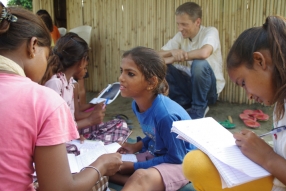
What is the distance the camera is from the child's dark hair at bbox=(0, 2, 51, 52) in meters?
1.13

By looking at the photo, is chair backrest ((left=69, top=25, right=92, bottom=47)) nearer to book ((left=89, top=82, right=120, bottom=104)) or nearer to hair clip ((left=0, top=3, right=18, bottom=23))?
book ((left=89, top=82, right=120, bottom=104))

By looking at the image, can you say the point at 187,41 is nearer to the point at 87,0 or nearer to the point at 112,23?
the point at 112,23

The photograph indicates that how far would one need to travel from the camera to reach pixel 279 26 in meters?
1.29

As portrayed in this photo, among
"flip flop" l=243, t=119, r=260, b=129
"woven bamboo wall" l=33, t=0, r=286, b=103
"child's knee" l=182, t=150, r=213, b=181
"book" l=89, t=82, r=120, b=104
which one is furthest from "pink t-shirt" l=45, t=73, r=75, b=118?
"woven bamboo wall" l=33, t=0, r=286, b=103

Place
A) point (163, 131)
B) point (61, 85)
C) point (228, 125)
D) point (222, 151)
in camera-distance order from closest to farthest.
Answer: point (222, 151), point (163, 131), point (61, 85), point (228, 125)

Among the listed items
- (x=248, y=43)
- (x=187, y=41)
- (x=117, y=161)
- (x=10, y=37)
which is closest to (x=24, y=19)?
(x=10, y=37)

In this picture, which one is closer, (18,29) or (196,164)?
(18,29)

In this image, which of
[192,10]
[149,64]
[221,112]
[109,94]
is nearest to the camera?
[149,64]

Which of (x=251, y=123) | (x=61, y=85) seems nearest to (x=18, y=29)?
(x=61, y=85)

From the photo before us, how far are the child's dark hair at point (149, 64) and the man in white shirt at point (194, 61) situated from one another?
142 cm

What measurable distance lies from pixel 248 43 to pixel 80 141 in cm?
151

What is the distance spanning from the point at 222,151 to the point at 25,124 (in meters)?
0.84

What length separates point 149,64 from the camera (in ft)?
6.90

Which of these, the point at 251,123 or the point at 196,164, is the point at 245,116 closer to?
the point at 251,123
